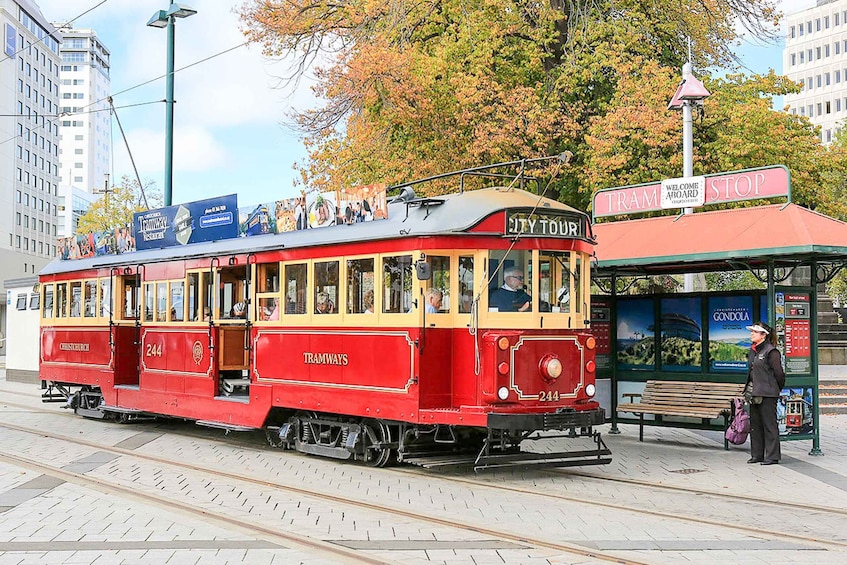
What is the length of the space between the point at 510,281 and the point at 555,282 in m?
0.58

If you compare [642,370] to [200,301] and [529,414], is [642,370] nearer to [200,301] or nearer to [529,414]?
[529,414]

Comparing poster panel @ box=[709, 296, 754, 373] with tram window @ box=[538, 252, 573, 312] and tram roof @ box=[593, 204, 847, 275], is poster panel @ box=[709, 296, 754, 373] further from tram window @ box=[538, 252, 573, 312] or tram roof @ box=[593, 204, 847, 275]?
tram window @ box=[538, 252, 573, 312]

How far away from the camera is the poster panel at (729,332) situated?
→ 44.0 ft

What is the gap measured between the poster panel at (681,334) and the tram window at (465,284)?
4.56m

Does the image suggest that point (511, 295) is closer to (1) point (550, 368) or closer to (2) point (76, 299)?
(1) point (550, 368)

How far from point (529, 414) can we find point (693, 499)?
1876mm

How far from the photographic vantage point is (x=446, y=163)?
70.5 feet

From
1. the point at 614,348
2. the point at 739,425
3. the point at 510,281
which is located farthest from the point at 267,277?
the point at 739,425

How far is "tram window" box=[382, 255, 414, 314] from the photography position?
1100cm

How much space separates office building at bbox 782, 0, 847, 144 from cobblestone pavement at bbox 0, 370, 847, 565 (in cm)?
8844

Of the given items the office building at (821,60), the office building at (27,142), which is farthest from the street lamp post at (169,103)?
the office building at (821,60)

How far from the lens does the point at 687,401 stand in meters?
13.4

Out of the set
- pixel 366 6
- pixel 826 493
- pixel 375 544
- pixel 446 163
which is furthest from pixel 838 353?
pixel 375 544

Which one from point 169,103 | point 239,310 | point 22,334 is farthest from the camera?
point 22,334
